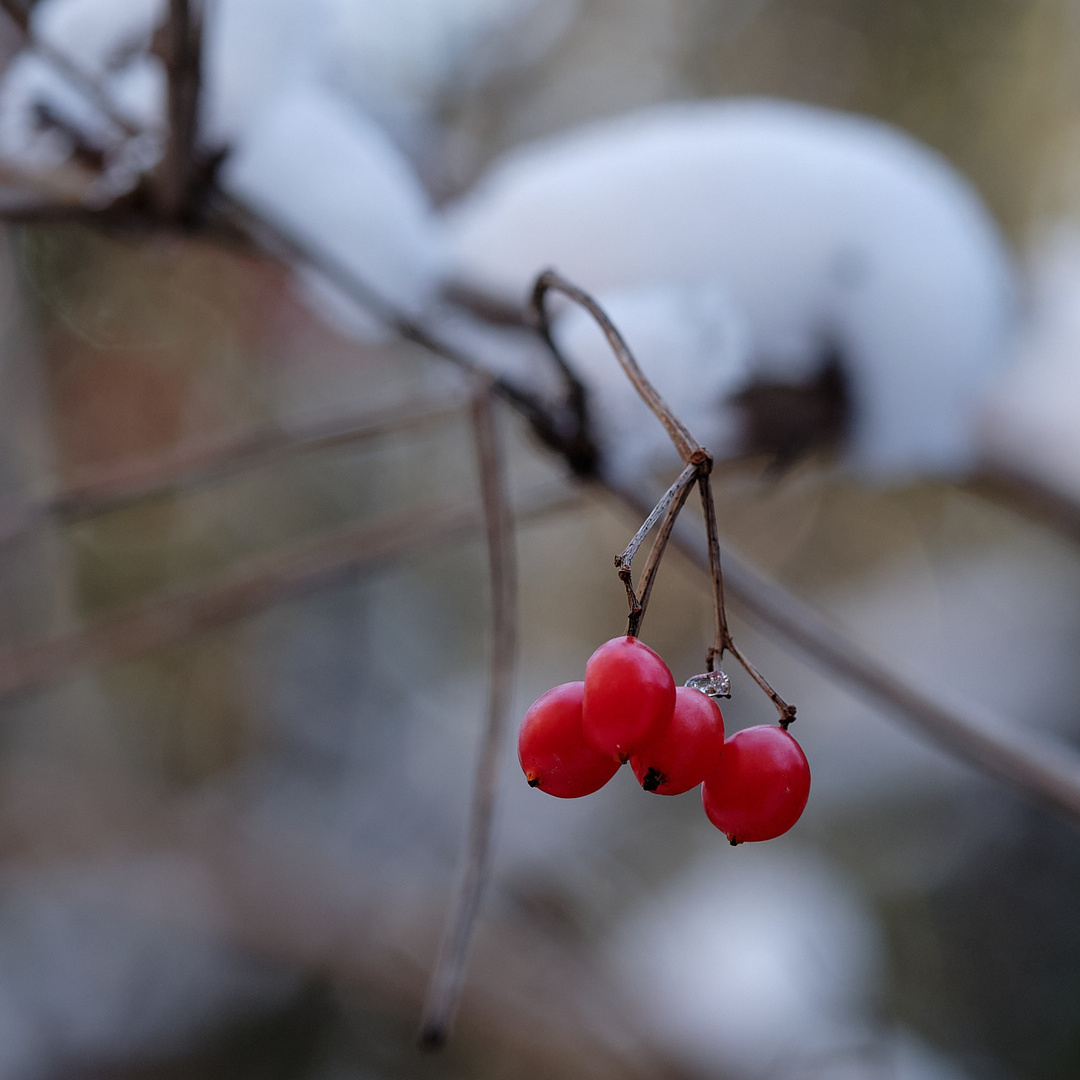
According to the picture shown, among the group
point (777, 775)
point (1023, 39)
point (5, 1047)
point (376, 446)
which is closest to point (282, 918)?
point (5, 1047)

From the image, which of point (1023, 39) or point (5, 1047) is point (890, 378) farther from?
point (1023, 39)

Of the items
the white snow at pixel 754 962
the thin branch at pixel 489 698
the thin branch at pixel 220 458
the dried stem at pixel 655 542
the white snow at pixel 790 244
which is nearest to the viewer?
the dried stem at pixel 655 542

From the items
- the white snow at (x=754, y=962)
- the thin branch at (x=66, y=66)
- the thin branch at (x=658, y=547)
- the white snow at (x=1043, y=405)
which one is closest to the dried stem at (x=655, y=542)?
the thin branch at (x=658, y=547)

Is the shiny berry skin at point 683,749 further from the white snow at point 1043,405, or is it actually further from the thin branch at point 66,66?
the white snow at point 1043,405

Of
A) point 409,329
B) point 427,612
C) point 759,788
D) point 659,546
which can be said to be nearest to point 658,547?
point 659,546

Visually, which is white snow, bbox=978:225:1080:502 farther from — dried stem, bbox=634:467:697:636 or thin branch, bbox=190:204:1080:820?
dried stem, bbox=634:467:697:636

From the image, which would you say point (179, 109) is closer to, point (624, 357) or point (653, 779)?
point (624, 357)

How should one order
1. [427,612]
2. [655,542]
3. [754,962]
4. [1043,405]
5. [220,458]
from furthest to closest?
[427,612] < [754,962] < [1043,405] < [220,458] < [655,542]
